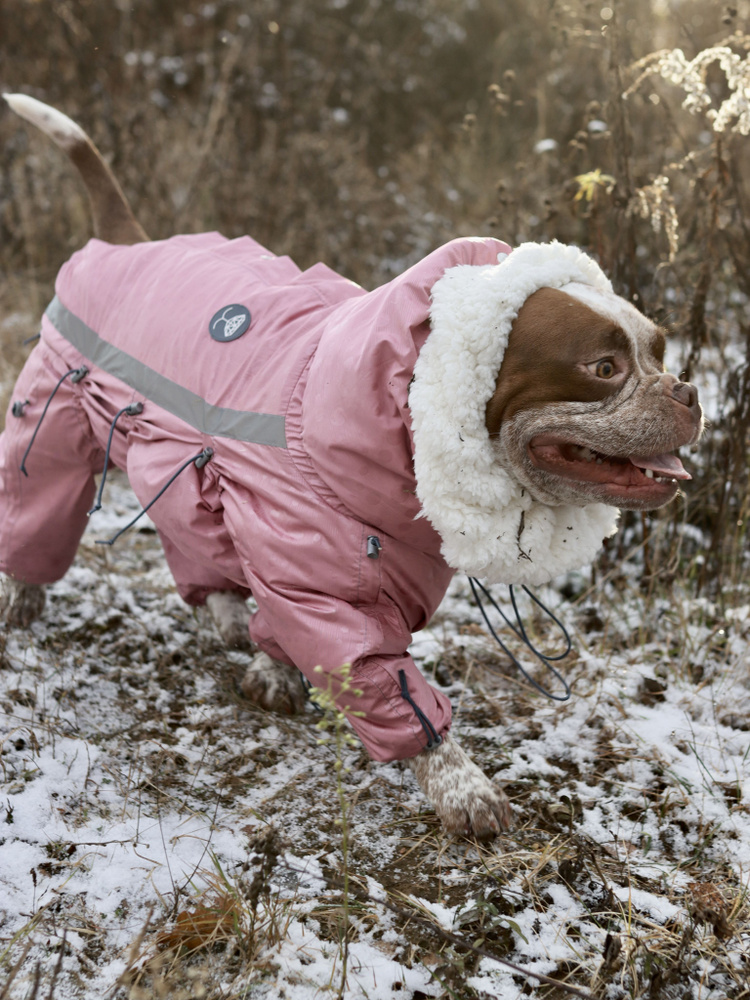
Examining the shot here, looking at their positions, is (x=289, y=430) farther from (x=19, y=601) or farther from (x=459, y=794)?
(x=19, y=601)

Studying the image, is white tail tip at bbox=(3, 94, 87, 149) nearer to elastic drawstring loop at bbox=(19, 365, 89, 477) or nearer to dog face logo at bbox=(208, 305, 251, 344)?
elastic drawstring loop at bbox=(19, 365, 89, 477)

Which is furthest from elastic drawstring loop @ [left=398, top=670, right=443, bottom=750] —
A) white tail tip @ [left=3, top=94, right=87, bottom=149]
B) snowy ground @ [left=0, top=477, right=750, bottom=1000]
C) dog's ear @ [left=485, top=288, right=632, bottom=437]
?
white tail tip @ [left=3, top=94, right=87, bottom=149]

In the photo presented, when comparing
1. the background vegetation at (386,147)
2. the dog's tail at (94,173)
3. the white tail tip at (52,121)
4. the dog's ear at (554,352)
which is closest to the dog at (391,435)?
the dog's ear at (554,352)

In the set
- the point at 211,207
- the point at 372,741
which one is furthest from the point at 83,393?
the point at 211,207

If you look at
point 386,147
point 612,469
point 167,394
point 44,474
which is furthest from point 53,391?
point 386,147

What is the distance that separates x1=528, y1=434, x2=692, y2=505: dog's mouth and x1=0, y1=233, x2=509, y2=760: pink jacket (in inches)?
12.1

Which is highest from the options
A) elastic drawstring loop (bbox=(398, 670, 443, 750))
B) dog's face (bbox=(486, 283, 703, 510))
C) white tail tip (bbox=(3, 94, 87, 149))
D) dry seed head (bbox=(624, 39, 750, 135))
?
dry seed head (bbox=(624, 39, 750, 135))

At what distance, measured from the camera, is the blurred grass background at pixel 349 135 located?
14.1 ft

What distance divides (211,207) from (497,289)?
459 centimetres

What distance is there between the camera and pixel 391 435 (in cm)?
190

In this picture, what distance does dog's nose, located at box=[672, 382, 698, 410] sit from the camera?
1.87m

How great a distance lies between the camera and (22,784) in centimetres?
219

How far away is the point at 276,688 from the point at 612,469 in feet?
4.22

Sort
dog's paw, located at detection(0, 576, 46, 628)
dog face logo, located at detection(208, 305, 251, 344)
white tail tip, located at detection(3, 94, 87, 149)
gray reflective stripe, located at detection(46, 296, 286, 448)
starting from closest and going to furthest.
A: gray reflective stripe, located at detection(46, 296, 286, 448), dog face logo, located at detection(208, 305, 251, 344), white tail tip, located at detection(3, 94, 87, 149), dog's paw, located at detection(0, 576, 46, 628)
